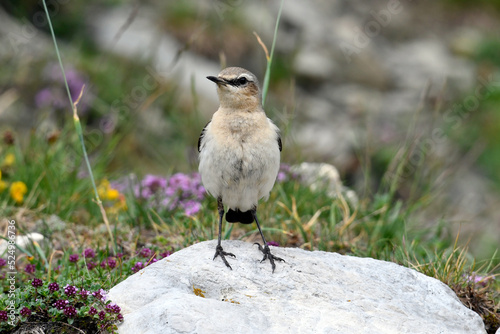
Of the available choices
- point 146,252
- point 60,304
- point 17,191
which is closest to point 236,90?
point 146,252

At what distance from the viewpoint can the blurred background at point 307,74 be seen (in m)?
10.6

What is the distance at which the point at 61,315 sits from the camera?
378 centimetres

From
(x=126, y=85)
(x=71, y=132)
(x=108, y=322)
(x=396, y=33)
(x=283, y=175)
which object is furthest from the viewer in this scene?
(x=396, y=33)

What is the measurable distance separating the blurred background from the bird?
3.05 meters

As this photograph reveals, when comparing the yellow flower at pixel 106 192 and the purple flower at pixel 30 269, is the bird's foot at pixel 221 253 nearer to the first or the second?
the purple flower at pixel 30 269

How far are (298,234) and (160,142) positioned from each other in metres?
6.30

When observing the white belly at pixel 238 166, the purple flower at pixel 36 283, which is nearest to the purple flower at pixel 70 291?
the purple flower at pixel 36 283

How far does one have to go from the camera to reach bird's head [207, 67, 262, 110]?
479 centimetres

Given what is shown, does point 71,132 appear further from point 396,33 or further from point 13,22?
point 396,33

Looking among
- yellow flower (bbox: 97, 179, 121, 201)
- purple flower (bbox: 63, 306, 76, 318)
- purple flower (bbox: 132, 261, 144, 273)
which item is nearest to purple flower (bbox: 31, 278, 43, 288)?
purple flower (bbox: 63, 306, 76, 318)

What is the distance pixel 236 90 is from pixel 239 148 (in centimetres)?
52

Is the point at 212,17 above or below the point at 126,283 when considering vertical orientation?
above

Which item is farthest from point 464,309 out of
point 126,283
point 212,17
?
point 212,17

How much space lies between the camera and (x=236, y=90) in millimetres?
4793
